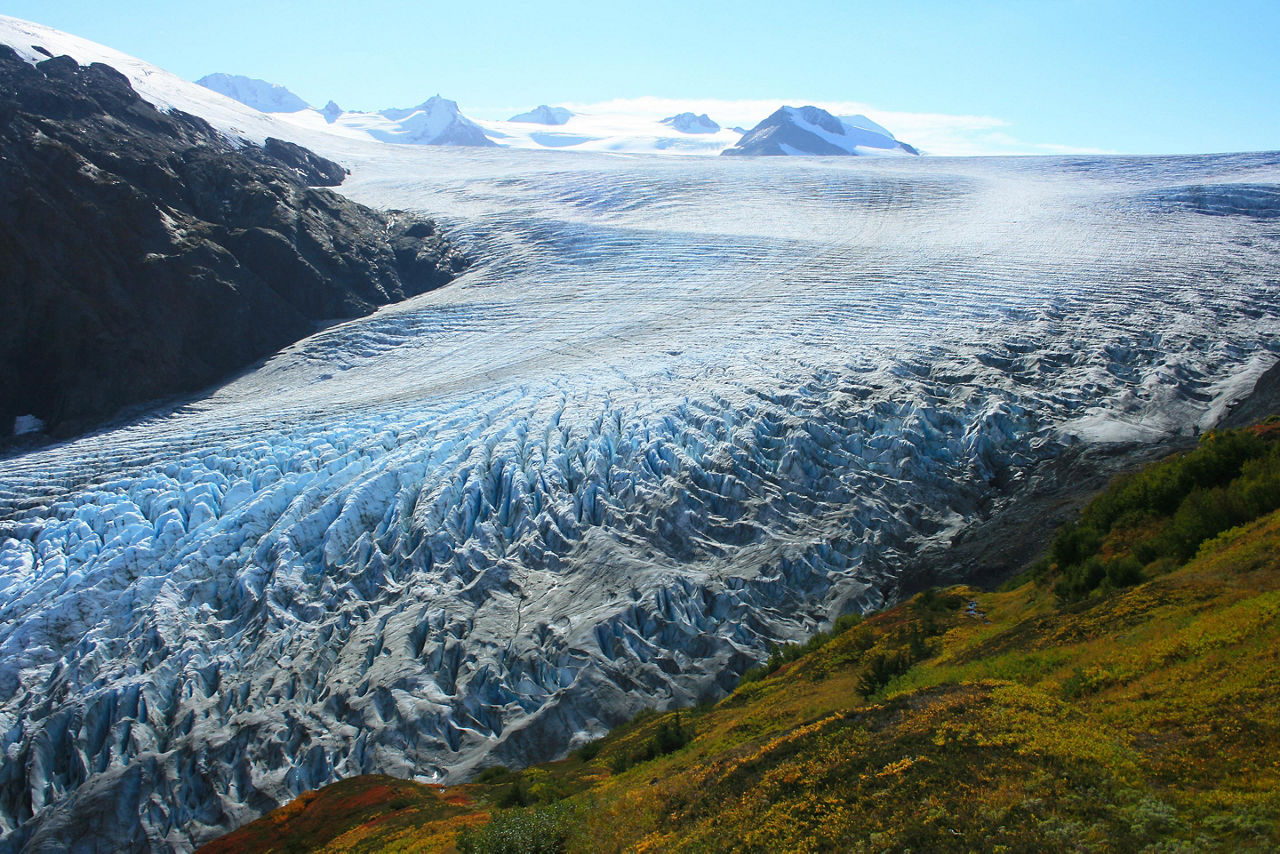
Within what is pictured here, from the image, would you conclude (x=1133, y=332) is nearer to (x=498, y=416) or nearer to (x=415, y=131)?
(x=498, y=416)

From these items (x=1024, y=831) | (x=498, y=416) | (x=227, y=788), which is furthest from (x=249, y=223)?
(x=1024, y=831)

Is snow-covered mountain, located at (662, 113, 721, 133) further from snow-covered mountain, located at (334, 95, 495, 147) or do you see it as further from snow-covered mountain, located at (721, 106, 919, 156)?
snow-covered mountain, located at (334, 95, 495, 147)

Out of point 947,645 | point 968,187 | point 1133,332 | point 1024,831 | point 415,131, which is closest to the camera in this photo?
point 1024,831

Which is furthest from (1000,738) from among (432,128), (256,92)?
(256,92)

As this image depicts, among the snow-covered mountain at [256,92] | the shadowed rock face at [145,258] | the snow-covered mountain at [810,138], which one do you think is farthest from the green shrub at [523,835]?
the snow-covered mountain at [256,92]

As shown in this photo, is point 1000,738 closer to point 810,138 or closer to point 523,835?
point 523,835

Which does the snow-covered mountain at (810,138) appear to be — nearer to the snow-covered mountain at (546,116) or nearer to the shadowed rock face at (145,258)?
the snow-covered mountain at (546,116)
